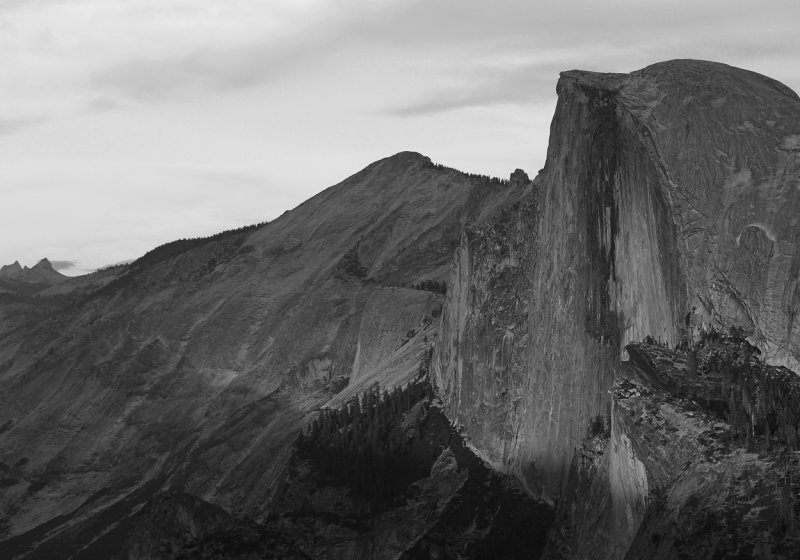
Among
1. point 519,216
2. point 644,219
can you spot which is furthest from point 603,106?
point 519,216

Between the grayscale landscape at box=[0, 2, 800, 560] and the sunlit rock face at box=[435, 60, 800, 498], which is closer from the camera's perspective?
the grayscale landscape at box=[0, 2, 800, 560]

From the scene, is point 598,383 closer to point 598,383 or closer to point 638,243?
point 598,383

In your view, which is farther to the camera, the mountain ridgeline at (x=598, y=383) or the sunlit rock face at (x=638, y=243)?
the sunlit rock face at (x=638, y=243)

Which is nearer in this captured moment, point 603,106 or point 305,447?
point 603,106

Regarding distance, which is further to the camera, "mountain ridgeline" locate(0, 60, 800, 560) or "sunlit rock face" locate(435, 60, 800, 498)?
"sunlit rock face" locate(435, 60, 800, 498)

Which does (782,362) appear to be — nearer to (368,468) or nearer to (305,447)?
(368,468)

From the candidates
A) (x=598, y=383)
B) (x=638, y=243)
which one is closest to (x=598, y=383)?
(x=598, y=383)

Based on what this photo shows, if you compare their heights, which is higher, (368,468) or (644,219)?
(644,219)

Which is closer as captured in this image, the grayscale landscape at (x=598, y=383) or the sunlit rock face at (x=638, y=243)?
the grayscale landscape at (x=598, y=383)
